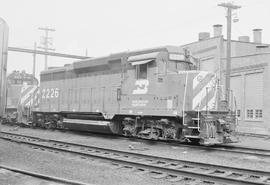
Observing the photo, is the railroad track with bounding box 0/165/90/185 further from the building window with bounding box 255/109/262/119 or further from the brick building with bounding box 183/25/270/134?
the building window with bounding box 255/109/262/119

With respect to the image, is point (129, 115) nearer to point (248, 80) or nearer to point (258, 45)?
point (248, 80)

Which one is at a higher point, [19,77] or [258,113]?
[19,77]

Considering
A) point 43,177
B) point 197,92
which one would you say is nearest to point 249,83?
point 197,92

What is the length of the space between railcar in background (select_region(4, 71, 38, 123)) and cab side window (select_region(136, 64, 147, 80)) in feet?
28.2

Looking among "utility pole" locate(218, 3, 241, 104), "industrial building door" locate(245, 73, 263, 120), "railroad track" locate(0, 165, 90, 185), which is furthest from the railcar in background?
"industrial building door" locate(245, 73, 263, 120)

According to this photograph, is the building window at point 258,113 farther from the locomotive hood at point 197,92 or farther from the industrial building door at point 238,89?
the locomotive hood at point 197,92

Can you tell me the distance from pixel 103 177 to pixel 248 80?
19292mm

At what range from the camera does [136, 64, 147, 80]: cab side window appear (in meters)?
12.6

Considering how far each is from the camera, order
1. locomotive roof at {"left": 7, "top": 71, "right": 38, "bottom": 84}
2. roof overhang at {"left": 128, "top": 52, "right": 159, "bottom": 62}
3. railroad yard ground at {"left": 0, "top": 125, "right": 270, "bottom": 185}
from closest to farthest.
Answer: railroad yard ground at {"left": 0, "top": 125, "right": 270, "bottom": 185}
roof overhang at {"left": 128, "top": 52, "right": 159, "bottom": 62}
locomotive roof at {"left": 7, "top": 71, "right": 38, "bottom": 84}

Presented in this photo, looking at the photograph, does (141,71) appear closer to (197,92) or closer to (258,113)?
(197,92)

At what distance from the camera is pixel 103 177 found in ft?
22.5

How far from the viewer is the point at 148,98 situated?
1239 cm

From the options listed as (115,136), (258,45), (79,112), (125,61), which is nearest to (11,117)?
(79,112)

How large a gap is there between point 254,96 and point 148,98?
13544 mm
